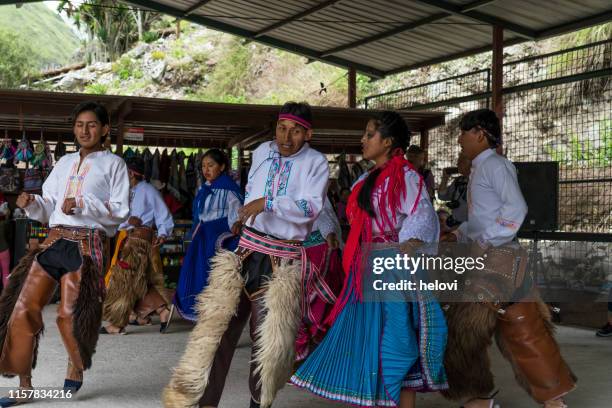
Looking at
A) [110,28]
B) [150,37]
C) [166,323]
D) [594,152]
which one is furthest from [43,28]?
[166,323]

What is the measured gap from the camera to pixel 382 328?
402cm

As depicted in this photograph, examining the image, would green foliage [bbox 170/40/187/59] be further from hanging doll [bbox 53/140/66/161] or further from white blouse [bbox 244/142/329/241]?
white blouse [bbox 244/142/329/241]

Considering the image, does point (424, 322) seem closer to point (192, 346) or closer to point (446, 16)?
point (192, 346)

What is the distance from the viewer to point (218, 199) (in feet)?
24.8

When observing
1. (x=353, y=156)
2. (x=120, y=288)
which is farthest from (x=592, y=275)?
(x=120, y=288)

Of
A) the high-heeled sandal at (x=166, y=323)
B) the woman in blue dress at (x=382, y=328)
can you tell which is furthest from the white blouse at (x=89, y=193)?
the high-heeled sandal at (x=166, y=323)

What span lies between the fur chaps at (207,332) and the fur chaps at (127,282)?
3805mm

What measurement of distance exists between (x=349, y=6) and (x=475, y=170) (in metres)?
6.43

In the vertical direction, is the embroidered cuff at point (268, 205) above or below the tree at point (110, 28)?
below

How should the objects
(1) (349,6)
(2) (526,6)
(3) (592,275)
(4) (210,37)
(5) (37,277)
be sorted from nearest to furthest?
(5) (37,277)
(2) (526,6)
(3) (592,275)
(1) (349,6)
(4) (210,37)

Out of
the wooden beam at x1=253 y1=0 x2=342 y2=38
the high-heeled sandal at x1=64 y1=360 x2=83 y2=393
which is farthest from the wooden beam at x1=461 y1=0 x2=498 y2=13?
the high-heeled sandal at x1=64 y1=360 x2=83 y2=393

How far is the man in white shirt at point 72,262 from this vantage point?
4523 millimetres

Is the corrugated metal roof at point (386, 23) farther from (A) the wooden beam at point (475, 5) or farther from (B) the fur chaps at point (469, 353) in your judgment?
(B) the fur chaps at point (469, 353)

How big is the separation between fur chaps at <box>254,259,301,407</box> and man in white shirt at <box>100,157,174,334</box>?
3803 millimetres
